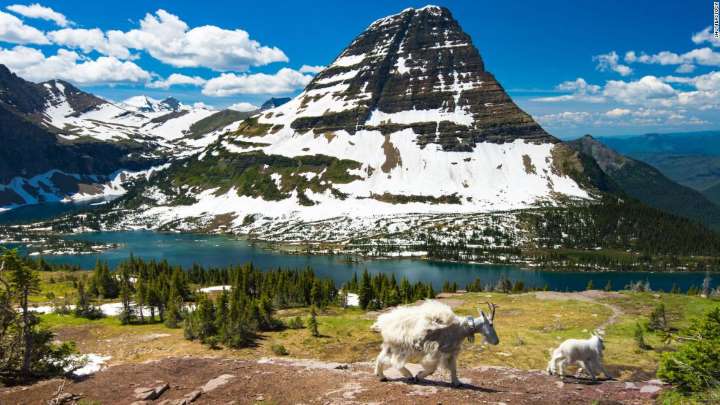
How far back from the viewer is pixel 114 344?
130 feet

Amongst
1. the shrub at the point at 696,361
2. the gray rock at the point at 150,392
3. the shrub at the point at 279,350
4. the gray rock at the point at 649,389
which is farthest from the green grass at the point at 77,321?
the shrub at the point at 696,361

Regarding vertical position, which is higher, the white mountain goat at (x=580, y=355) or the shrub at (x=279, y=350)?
the white mountain goat at (x=580, y=355)

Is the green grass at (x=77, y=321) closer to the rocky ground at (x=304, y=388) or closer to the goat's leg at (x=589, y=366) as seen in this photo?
the rocky ground at (x=304, y=388)

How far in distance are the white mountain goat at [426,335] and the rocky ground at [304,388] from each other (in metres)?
0.89

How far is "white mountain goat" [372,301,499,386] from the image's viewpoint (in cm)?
1677

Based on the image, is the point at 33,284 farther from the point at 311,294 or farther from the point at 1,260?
the point at 311,294

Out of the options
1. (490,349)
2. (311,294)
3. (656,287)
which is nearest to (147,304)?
(311,294)

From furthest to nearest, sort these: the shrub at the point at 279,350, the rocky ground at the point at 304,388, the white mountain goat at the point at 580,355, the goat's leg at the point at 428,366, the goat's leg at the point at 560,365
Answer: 1. the shrub at the point at 279,350
2. the goat's leg at the point at 560,365
3. the white mountain goat at the point at 580,355
4. the goat's leg at the point at 428,366
5. the rocky ground at the point at 304,388

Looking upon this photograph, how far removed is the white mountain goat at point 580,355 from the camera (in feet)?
69.9

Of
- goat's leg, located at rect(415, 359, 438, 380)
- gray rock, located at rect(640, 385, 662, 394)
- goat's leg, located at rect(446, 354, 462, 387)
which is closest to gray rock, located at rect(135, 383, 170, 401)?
goat's leg, located at rect(415, 359, 438, 380)

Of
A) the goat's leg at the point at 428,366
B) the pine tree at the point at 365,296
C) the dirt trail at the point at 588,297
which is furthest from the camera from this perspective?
the pine tree at the point at 365,296

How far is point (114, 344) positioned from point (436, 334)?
34387 millimetres

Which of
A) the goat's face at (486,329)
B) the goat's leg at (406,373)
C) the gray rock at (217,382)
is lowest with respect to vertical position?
the gray rock at (217,382)

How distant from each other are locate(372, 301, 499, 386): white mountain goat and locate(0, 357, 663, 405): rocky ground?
2.93 ft
